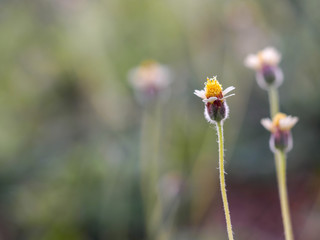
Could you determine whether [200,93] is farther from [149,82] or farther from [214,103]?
[149,82]

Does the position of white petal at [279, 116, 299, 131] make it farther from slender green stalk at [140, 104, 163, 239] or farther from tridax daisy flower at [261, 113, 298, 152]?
slender green stalk at [140, 104, 163, 239]

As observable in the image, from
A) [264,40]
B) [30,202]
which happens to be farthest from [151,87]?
[264,40]

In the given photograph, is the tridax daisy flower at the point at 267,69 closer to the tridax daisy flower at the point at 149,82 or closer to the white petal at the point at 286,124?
the white petal at the point at 286,124

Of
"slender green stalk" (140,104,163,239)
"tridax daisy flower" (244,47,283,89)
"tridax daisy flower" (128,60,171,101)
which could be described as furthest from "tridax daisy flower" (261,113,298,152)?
"tridax daisy flower" (128,60,171,101)

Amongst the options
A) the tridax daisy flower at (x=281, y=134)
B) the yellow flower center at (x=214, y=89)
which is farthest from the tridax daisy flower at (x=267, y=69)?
the yellow flower center at (x=214, y=89)

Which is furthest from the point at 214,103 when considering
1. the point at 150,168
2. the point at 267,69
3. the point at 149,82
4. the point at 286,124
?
the point at 150,168

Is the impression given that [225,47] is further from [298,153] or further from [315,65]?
[298,153]
